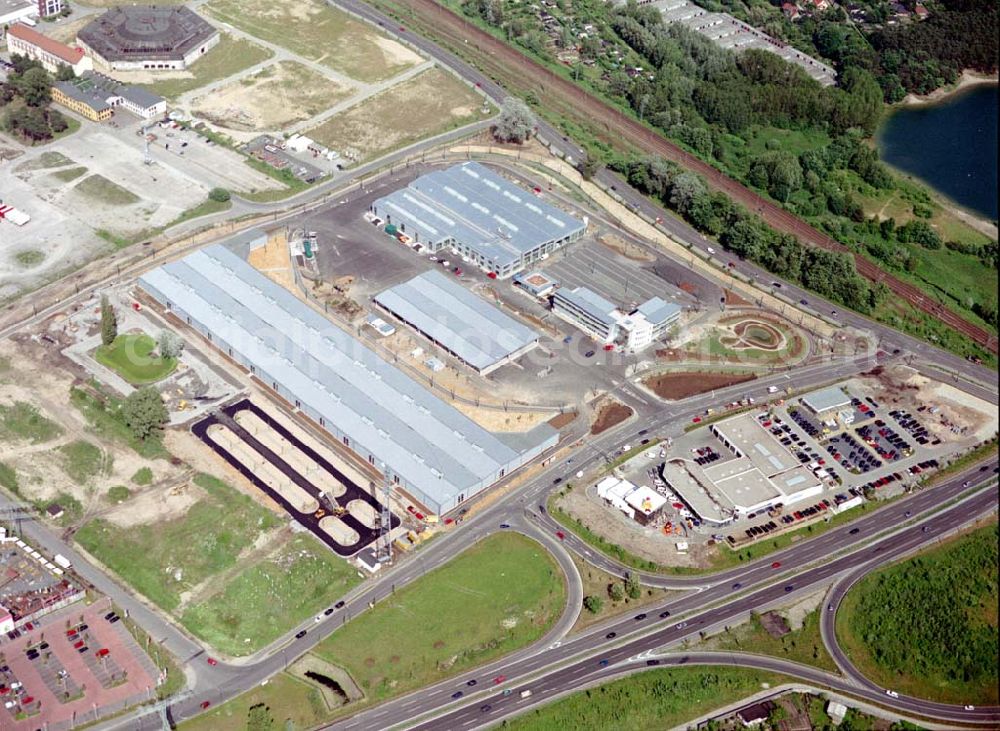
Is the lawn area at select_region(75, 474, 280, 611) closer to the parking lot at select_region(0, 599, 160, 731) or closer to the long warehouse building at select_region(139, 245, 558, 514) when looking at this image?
the parking lot at select_region(0, 599, 160, 731)

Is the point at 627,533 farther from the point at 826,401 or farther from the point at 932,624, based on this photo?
the point at 826,401

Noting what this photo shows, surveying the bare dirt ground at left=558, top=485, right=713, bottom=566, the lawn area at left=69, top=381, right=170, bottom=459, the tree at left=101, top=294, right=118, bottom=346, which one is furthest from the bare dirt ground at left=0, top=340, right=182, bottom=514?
the bare dirt ground at left=558, top=485, right=713, bottom=566

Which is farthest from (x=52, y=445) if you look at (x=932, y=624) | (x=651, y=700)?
(x=932, y=624)

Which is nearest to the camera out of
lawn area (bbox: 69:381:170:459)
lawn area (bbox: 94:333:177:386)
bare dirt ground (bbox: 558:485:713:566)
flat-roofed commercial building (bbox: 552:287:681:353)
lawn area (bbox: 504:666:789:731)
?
lawn area (bbox: 504:666:789:731)

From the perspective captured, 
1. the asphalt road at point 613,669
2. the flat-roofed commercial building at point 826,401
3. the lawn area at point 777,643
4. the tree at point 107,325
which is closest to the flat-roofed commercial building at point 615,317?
the flat-roofed commercial building at point 826,401

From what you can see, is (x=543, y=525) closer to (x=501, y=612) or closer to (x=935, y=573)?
(x=501, y=612)

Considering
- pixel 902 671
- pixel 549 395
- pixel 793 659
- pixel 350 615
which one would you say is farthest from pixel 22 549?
pixel 902 671
